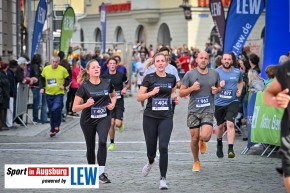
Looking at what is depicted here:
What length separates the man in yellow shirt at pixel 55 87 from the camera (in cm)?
2055

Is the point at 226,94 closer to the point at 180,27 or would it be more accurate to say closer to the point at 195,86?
the point at 195,86

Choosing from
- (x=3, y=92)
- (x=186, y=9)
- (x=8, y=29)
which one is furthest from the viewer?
(x=186, y=9)

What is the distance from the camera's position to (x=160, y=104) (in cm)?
1262

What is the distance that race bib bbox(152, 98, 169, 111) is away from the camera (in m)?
12.6

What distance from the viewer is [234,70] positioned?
634 inches

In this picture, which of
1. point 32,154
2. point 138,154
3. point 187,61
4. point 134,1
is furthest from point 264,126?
point 134,1

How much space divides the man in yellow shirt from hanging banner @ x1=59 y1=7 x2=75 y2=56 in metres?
6.87

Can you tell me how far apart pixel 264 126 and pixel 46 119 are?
926cm

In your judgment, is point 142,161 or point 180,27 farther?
point 180,27

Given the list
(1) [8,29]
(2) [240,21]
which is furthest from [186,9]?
(2) [240,21]

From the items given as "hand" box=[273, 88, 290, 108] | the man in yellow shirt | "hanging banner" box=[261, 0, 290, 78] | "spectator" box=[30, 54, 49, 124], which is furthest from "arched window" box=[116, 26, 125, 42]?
"hand" box=[273, 88, 290, 108]

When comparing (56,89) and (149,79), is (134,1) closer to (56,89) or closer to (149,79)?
(56,89)

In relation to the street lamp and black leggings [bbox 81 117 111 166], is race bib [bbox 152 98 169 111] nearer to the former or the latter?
black leggings [bbox 81 117 111 166]

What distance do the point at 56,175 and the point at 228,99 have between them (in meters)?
6.02
